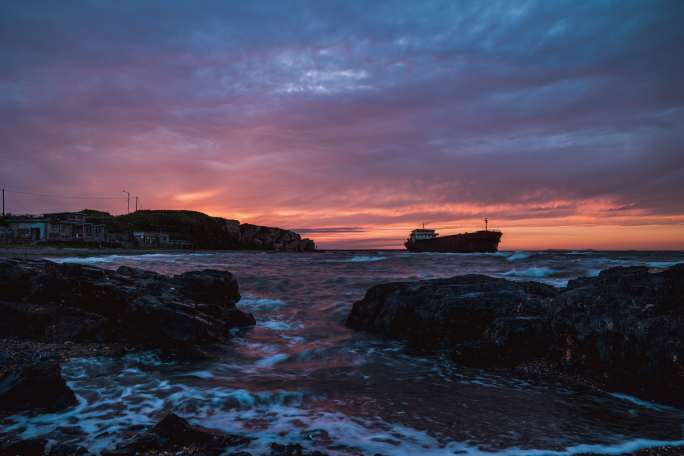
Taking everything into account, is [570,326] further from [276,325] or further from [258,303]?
[258,303]

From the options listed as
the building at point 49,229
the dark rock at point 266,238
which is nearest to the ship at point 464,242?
the dark rock at point 266,238

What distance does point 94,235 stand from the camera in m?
73.1

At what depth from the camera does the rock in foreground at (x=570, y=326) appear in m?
5.24

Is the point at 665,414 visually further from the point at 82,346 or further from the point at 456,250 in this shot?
the point at 456,250

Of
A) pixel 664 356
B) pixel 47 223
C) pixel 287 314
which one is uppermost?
pixel 47 223

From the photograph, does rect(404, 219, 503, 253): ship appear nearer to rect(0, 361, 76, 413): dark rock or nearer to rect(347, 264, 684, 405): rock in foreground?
rect(347, 264, 684, 405): rock in foreground

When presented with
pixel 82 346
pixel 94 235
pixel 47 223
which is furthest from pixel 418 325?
pixel 94 235

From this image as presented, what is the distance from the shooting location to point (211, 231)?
108375 millimetres

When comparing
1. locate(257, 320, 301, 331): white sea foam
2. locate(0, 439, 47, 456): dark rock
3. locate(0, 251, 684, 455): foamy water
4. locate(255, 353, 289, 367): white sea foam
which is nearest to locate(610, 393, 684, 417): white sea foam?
locate(0, 251, 684, 455): foamy water

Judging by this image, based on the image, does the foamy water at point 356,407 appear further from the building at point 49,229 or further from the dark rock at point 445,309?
the building at point 49,229

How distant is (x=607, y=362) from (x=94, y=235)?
278 feet

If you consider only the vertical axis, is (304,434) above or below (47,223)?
below

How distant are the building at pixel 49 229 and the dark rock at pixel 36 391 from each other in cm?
7056

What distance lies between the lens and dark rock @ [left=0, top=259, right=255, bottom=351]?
7.63m
